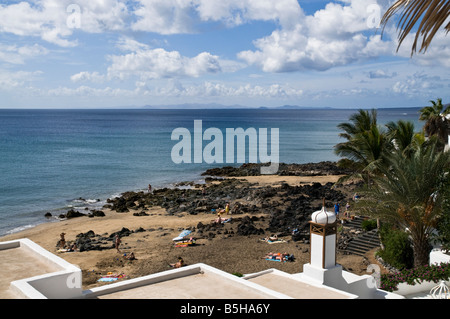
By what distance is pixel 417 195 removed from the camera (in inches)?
588

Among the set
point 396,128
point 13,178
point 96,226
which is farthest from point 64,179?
point 396,128

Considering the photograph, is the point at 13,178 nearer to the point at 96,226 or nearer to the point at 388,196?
the point at 96,226

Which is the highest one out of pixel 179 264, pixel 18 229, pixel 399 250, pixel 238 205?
pixel 399 250

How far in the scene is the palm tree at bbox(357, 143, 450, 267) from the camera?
48.8 feet

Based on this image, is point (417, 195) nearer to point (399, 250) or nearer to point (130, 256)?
point (399, 250)

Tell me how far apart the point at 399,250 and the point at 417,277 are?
328 centimetres

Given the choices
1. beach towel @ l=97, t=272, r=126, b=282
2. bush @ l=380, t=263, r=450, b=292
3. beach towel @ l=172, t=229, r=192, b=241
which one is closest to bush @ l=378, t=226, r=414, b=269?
bush @ l=380, t=263, r=450, b=292

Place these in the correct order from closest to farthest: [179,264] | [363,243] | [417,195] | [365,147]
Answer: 1. [417,195]
2. [365,147]
3. [179,264]
4. [363,243]

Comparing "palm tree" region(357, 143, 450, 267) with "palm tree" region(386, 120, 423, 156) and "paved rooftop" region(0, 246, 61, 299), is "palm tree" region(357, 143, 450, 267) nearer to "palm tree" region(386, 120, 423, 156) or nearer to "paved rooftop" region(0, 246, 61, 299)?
"palm tree" region(386, 120, 423, 156)

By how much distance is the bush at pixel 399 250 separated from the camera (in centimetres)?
1672

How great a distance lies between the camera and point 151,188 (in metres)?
44.6

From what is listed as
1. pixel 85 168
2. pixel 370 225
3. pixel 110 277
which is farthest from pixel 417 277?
pixel 85 168

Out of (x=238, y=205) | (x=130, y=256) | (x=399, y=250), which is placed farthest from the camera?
(x=238, y=205)

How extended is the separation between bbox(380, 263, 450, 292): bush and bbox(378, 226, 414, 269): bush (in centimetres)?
286
